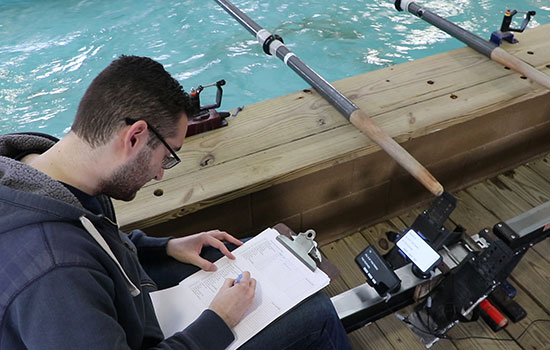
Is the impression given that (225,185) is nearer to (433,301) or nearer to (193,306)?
(193,306)

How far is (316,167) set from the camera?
1431mm

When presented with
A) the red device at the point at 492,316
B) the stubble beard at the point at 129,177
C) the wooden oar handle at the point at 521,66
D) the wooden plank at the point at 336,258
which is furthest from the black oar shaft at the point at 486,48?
the stubble beard at the point at 129,177

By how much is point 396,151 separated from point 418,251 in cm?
31

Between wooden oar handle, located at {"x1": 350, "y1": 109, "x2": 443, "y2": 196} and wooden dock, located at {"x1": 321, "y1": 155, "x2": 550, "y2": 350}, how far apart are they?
1.60 feet

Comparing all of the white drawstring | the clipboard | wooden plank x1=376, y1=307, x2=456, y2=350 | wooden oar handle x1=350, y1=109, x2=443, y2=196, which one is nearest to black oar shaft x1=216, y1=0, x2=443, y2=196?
wooden oar handle x1=350, y1=109, x2=443, y2=196

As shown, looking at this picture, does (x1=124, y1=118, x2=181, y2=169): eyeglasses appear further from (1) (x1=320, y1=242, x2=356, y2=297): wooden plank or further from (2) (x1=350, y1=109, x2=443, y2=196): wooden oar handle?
(1) (x1=320, y1=242, x2=356, y2=297): wooden plank

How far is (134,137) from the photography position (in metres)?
0.81

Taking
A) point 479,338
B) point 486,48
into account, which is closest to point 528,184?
point 486,48

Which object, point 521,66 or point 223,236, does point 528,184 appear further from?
point 223,236

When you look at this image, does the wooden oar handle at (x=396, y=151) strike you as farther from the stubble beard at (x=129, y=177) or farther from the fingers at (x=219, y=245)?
the stubble beard at (x=129, y=177)

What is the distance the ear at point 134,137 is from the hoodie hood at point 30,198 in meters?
0.13

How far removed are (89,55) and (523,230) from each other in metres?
3.16

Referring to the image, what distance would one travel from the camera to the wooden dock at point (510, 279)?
1.39m

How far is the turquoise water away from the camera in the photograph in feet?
9.91
